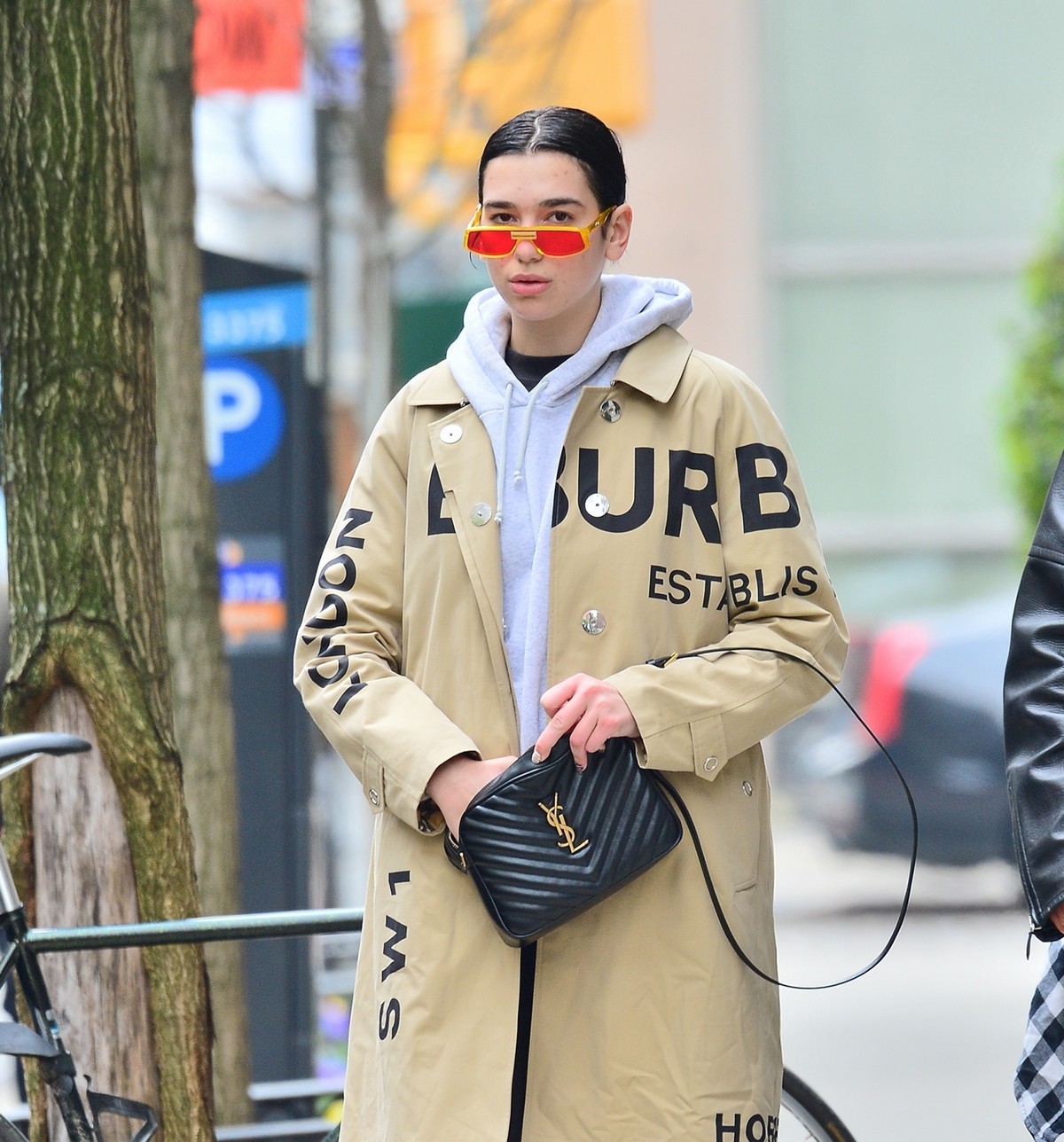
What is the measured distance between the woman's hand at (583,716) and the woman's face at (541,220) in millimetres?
525

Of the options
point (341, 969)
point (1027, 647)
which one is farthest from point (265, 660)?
point (1027, 647)

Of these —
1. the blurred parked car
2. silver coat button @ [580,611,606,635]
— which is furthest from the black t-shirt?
the blurred parked car

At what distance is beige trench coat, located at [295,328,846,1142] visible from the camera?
2.49 metres

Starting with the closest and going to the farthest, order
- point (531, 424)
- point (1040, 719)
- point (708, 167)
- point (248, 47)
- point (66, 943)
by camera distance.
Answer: point (1040, 719)
point (531, 424)
point (66, 943)
point (248, 47)
point (708, 167)

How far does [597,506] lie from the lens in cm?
254

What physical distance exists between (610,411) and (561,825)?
574 millimetres

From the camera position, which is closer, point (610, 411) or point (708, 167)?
point (610, 411)

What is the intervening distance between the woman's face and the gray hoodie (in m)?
0.09

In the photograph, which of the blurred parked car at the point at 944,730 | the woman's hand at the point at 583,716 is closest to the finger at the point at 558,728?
the woman's hand at the point at 583,716

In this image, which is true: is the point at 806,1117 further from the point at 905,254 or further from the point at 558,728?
the point at 905,254

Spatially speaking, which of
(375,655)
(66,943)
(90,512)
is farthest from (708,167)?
(375,655)

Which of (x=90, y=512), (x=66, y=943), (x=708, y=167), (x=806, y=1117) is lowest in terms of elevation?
(x=806, y=1117)

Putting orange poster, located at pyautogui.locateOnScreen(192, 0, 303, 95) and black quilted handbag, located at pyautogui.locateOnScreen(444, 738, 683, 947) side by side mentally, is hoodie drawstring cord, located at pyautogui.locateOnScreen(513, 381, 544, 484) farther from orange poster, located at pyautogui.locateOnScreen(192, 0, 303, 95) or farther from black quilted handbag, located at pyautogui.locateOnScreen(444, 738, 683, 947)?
orange poster, located at pyautogui.locateOnScreen(192, 0, 303, 95)

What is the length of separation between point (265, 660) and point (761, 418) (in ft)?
11.3
